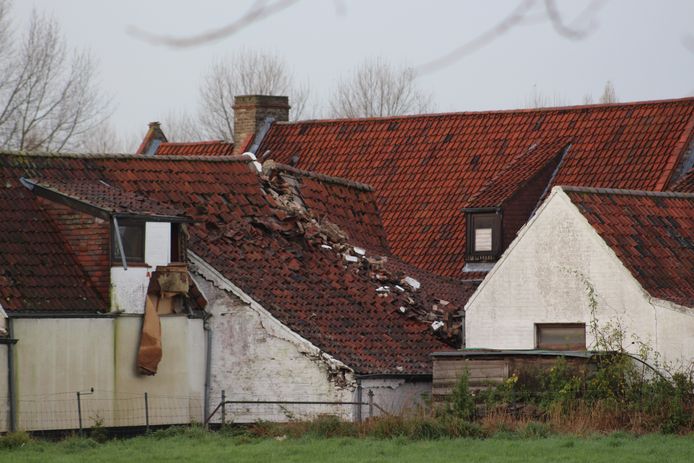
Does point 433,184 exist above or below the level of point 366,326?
above

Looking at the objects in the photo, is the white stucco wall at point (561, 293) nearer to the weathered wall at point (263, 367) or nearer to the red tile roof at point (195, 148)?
the weathered wall at point (263, 367)

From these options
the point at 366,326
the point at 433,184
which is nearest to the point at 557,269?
the point at 366,326

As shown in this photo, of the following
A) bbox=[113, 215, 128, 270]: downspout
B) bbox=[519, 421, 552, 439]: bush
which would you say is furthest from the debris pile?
bbox=[519, 421, 552, 439]: bush

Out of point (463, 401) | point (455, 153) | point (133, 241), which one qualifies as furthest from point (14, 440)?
point (455, 153)

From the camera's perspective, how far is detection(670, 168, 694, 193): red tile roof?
3341cm

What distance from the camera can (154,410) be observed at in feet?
81.9

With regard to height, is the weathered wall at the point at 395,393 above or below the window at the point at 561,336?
below

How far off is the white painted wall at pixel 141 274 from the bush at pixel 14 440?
3.93m

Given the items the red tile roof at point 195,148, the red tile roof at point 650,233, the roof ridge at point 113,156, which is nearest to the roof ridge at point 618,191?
the red tile roof at point 650,233

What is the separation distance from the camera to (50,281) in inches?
970

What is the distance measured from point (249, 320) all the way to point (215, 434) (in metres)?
3.28

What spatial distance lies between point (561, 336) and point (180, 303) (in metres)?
6.57

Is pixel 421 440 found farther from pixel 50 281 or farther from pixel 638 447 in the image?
pixel 50 281

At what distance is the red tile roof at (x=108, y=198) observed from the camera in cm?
2515
